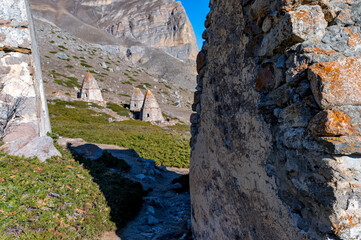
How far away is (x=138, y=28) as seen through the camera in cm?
10881

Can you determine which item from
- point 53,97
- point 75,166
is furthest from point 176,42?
point 75,166

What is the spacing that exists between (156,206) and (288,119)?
18.7ft

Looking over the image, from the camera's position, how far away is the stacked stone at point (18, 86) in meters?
6.63

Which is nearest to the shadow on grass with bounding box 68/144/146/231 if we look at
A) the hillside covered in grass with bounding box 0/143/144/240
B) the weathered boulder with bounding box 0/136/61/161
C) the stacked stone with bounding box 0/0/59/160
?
the hillside covered in grass with bounding box 0/143/144/240

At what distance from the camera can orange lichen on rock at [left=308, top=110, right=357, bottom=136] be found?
150cm

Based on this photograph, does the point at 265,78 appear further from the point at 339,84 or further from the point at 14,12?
the point at 14,12

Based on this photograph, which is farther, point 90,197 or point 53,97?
point 53,97

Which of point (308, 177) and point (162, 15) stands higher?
point (162, 15)

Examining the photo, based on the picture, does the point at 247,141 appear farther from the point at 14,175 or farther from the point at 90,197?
the point at 14,175

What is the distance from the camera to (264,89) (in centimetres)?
222

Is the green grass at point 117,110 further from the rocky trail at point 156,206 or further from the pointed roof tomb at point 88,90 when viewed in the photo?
the rocky trail at point 156,206

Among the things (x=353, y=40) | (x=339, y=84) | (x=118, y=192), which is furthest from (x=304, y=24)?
(x=118, y=192)

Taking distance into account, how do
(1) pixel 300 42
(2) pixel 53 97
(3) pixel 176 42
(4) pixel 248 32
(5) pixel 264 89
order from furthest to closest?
(3) pixel 176 42, (2) pixel 53 97, (4) pixel 248 32, (5) pixel 264 89, (1) pixel 300 42

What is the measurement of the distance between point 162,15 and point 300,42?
12093 cm
